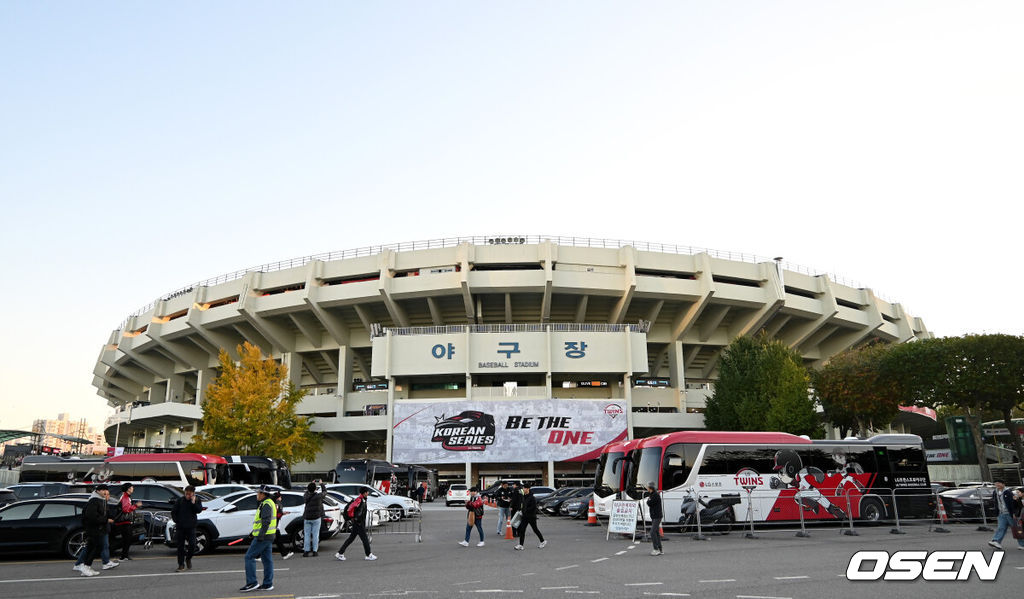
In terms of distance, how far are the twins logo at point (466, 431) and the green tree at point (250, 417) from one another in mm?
9604

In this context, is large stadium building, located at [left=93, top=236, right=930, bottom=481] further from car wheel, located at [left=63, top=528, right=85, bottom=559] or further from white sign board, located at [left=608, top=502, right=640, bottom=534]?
car wheel, located at [left=63, top=528, right=85, bottom=559]

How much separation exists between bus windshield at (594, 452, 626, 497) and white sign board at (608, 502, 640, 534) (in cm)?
454

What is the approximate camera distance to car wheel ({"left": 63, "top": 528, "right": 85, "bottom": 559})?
46.7 ft

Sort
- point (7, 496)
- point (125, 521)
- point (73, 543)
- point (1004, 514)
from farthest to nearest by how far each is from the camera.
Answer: point (7, 496) → point (73, 543) → point (125, 521) → point (1004, 514)

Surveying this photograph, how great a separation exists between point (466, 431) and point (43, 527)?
3413 centimetres

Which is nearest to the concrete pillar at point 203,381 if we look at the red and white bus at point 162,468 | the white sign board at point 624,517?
the red and white bus at point 162,468

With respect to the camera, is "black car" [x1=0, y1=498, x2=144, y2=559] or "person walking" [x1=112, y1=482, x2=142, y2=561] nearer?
"person walking" [x1=112, y1=482, x2=142, y2=561]

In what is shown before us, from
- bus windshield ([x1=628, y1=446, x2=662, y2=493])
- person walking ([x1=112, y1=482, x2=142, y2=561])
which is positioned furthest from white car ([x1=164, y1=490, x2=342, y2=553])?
bus windshield ([x1=628, y1=446, x2=662, y2=493])

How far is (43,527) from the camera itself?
14.3 m

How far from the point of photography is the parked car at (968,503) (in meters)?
20.1

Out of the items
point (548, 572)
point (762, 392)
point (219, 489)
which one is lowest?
point (548, 572)

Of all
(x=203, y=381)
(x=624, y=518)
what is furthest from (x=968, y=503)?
(x=203, y=381)

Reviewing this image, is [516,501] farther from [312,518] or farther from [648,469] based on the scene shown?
[648,469]

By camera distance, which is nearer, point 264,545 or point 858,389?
point 264,545
